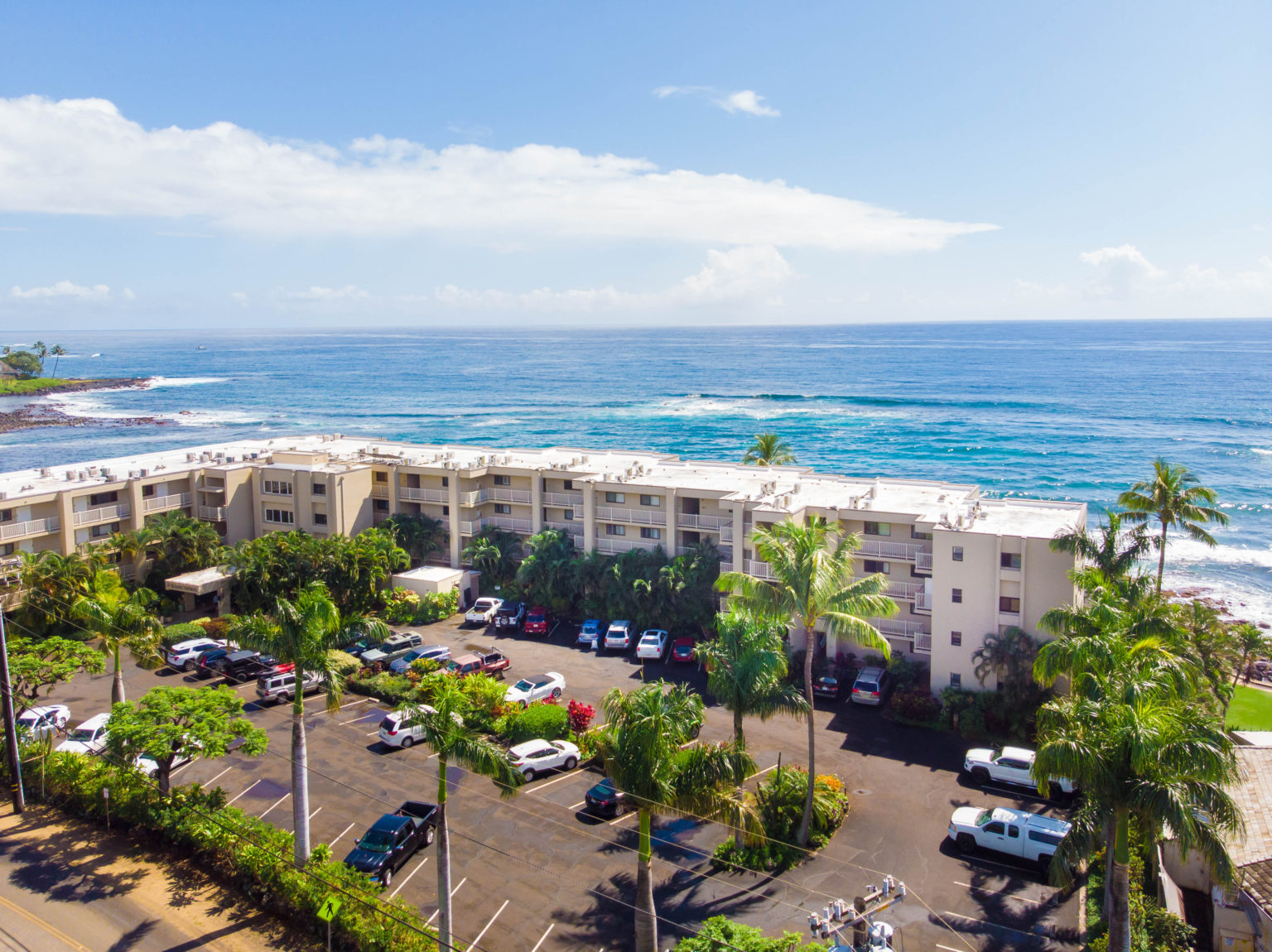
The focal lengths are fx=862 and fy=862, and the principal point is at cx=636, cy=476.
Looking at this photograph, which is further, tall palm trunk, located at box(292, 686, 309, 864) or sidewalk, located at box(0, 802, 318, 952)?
tall palm trunk, located at box(292, 686, 309, 864)

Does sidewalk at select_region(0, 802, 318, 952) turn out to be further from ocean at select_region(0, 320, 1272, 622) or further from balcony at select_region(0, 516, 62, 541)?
ocean at select_region(0, 320, 1272, 622)

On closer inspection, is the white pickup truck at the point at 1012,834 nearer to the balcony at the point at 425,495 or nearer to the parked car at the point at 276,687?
the parked car at the point at 276,687

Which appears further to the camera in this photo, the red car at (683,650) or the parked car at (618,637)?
the parked car at (618,637)

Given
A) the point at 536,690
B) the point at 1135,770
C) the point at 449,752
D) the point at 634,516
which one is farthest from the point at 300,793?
the point at 634,516

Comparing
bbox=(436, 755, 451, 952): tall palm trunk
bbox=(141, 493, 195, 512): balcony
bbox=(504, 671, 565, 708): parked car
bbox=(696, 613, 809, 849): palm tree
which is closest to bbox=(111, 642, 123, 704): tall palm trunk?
bbox=(504, 671, 565, 708): parked car

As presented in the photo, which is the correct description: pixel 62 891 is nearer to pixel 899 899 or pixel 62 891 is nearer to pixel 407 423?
pixel 899 899

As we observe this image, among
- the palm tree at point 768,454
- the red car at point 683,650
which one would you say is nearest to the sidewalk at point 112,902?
the red car at point 683,650
